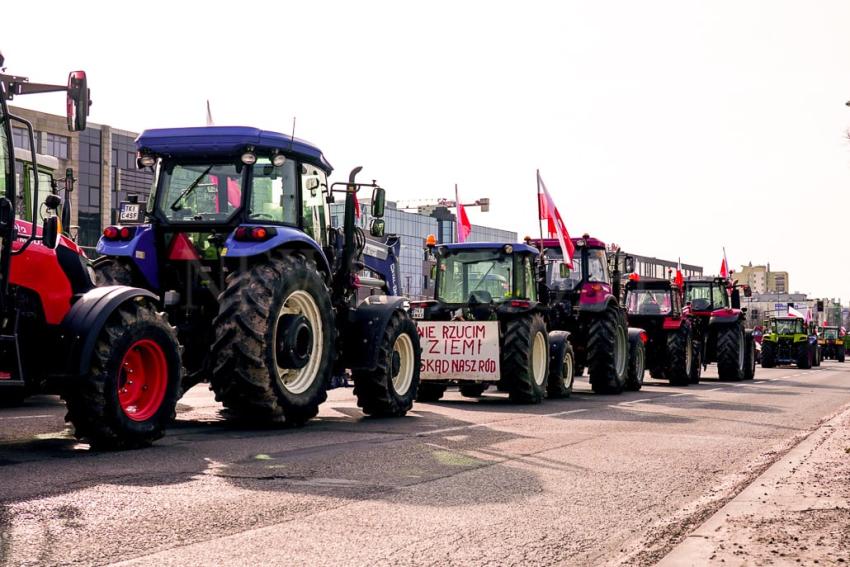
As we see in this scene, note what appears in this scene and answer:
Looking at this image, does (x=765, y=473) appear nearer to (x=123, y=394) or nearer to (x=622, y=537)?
(x=622, y=537)

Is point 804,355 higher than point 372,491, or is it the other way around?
point 804,355

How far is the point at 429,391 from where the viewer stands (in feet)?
53.9

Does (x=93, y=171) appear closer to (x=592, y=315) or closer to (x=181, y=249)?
(x=592, y=315)

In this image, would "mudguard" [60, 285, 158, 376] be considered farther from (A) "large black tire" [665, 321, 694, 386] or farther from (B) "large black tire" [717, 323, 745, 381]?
(B) "large black tire" [717, 323, 745, 381]

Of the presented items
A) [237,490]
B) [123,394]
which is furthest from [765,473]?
[123,394]

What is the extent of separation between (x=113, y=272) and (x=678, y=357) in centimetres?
1676

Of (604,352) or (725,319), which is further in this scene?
(725,319)

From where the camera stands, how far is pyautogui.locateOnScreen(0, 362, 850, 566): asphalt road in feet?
15.9

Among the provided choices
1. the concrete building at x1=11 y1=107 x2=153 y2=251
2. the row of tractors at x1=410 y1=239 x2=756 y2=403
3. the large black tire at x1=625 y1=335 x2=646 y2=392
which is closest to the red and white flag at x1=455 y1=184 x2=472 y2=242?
the row of tractors at x1=410 y1=239 x2=756 y2=403

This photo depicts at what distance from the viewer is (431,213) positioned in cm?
11781

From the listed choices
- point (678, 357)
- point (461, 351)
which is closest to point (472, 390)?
point (461, 351)

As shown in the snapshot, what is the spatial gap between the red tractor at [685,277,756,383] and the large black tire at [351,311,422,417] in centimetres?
1583

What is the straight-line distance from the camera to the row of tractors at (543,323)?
15570mm

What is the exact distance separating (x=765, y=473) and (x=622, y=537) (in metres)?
2.66
